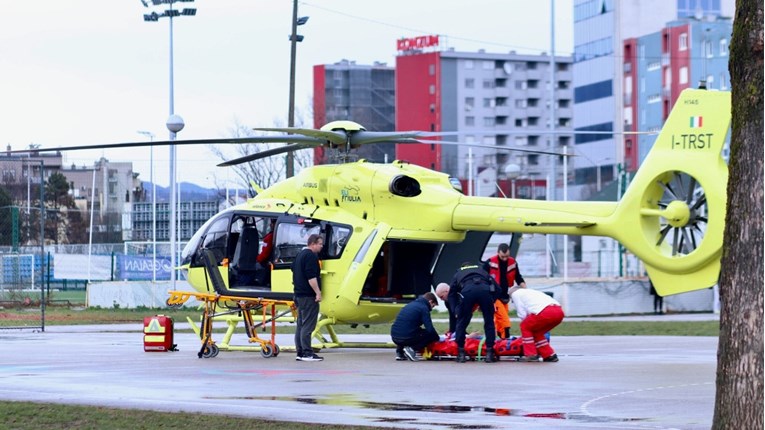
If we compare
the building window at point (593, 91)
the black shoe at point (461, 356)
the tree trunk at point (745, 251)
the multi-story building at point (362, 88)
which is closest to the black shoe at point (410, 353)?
the black shoe at point (461, 356)

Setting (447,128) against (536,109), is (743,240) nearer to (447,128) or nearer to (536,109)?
(447,128)

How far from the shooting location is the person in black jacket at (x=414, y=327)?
816 inches

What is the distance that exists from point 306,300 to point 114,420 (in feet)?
28.2

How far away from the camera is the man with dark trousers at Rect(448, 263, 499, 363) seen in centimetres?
2042

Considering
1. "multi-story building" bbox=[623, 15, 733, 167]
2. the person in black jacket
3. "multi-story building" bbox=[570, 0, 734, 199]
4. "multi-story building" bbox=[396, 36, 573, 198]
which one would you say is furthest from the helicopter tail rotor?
"multi-story building" bbox=[396, 36, 573, 198]

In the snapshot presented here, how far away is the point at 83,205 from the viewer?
9119 cm

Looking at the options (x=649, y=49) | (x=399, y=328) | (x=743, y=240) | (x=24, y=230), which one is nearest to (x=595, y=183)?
(x=649, y=49)

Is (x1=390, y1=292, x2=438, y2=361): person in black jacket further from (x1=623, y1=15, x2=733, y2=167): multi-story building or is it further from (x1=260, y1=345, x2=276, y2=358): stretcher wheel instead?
(x1=623, y1=15, x2=733, y2=167): multi-story building

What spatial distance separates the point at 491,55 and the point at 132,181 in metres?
112

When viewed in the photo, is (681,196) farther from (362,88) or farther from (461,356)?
(362,88)

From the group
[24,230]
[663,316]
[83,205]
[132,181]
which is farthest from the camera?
[83,205]

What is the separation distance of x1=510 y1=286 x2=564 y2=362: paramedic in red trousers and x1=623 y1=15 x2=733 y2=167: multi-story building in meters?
98.5

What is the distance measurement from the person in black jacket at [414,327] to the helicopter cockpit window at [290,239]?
3038 mm

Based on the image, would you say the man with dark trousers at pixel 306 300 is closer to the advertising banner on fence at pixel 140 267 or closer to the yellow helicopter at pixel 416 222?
the yellow helicopter at pixel 416 222
